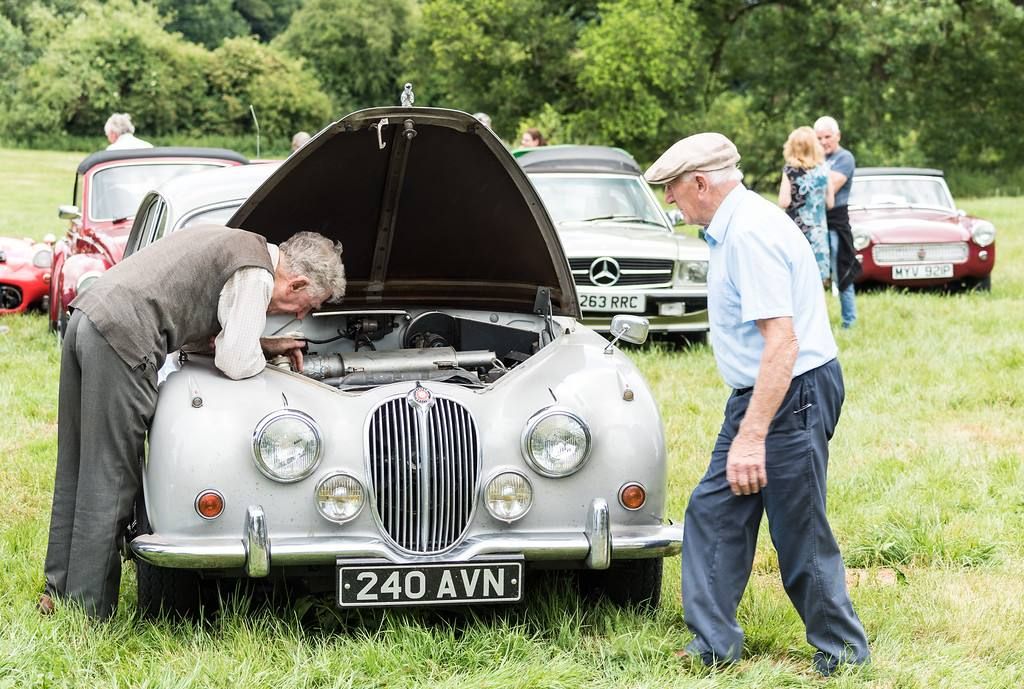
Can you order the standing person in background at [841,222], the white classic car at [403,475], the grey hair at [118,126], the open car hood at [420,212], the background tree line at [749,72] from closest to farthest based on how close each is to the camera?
the white classic car at [403,475] → the open car hood at [420,212] → the standing person in background at [841,222] → the grey hair at [118,126] → the background tree line at [749,72]

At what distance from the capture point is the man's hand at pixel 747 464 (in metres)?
3.68

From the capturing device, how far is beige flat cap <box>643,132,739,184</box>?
380cm

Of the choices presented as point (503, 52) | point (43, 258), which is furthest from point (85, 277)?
point (503, 52)

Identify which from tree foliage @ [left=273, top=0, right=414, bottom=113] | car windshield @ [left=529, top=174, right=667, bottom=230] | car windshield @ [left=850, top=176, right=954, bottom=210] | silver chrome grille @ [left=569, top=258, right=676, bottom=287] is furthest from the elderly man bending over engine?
tree foliage @ [left=273, top=0, right=414, bottom=113]

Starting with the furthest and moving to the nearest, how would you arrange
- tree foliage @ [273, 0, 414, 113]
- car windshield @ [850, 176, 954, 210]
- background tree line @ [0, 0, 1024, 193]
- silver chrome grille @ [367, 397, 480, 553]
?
tree foliage @ [273, 0, 414, 113], background tree line @ [0, 0, 1024, 193], car windshield @ [850, 176, 954, 210], silver chrome grille @ [367, 397, 480, 553]

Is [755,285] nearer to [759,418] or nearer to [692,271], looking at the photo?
[759,418]

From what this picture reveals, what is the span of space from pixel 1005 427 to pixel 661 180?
4514 millimetres

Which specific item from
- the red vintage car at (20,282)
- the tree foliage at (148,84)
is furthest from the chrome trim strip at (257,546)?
the tree foliage at (148,84)

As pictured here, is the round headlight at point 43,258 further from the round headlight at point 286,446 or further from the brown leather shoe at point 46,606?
the round headlight at point 286,446

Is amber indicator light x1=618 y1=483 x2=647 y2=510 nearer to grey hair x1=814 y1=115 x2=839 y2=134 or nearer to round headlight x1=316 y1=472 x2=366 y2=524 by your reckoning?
round headlight x1=316 y1=472 x2=366 y2=524

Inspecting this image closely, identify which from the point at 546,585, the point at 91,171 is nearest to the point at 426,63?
the point at 91,171

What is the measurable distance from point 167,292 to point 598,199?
7518 mm

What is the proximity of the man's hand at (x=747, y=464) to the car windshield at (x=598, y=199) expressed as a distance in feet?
24.0

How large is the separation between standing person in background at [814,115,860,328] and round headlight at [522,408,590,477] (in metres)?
7.11
